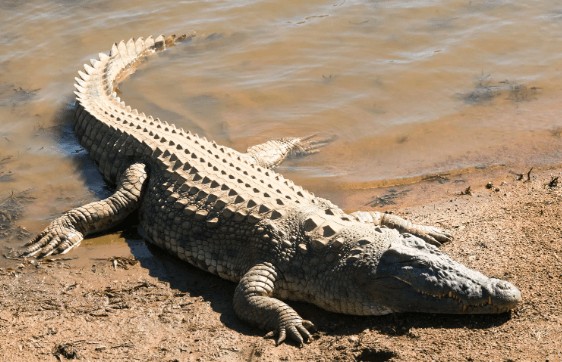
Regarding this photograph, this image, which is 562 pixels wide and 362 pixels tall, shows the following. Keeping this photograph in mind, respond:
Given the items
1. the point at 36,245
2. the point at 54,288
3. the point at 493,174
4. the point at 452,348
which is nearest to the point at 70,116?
the point at 36,245

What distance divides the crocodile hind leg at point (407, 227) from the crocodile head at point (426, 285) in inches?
30.8

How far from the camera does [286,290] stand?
5988 mm

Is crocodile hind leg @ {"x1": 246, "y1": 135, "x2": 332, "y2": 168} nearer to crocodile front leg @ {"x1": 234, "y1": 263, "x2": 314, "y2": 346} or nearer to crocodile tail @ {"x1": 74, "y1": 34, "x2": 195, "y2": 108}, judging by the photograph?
crocodile tail @ {"x1": 74, "y1": 34, "x2": 195, "y2": 108}

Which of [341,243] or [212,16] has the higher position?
[212,16]

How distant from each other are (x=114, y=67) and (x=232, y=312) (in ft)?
17.1

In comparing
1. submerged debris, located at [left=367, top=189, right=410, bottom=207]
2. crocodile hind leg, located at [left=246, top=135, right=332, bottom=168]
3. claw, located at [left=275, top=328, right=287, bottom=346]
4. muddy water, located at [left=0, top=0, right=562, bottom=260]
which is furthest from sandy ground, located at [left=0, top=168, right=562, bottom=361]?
crocodile hind leg, located at [left=246, top=135, right=332, bottom=168]

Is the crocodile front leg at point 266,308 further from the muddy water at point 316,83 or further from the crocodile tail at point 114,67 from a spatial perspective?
the crocodile tail at point 114,67

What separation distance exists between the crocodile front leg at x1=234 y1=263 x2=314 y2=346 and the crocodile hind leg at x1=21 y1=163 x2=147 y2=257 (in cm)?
182

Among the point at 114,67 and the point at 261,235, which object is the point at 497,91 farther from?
the point at 114,67

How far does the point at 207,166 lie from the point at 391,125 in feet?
9.80

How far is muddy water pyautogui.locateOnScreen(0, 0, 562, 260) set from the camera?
8414 mm

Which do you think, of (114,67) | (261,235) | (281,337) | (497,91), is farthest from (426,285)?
(114,67)

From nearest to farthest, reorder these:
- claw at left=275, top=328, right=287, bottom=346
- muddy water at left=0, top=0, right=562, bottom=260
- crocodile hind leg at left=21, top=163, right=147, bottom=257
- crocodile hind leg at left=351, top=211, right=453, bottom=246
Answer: claw at left=275, top=328, right=287, bottom=346, crocodile hind leg at left=351, top=211, right=453, bottom=246, crocodile hind leg at left=21, top=163, right=147, bottom=257, muddy water at left=0, top=0, right=562, bottom=260

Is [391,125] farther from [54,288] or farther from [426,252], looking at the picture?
[54,288]
